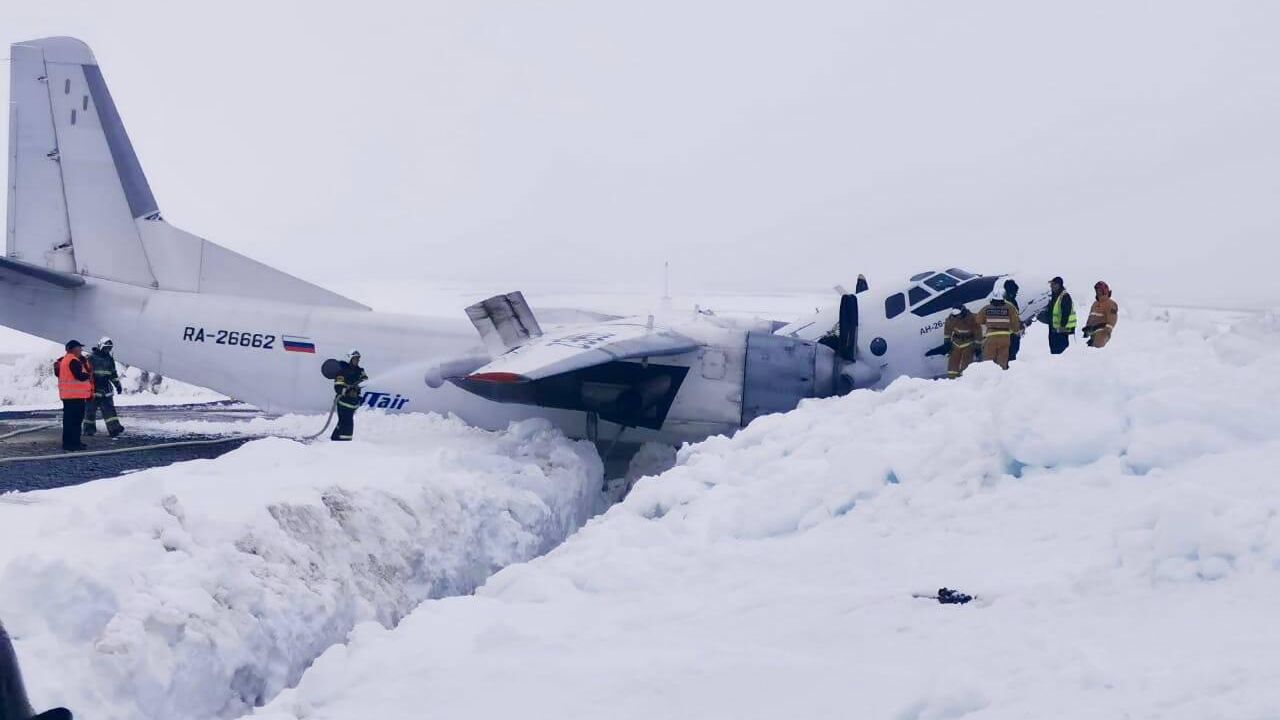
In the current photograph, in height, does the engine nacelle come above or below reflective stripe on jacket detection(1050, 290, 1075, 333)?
below

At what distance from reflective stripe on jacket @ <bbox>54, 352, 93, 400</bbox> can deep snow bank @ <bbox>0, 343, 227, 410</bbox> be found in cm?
1318

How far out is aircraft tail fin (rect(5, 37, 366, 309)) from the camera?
18375 mm

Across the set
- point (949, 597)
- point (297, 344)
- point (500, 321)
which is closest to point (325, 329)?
point (297, 344)

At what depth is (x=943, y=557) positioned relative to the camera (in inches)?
204

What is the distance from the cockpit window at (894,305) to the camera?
15875 millimetres

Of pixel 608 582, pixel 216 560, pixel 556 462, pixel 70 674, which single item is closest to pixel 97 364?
pixel 556 462

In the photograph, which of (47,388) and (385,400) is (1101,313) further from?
(47,388)

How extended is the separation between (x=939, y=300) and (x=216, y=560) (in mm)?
12476

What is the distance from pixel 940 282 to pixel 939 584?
39.4ft

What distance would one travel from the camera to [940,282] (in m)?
16.0

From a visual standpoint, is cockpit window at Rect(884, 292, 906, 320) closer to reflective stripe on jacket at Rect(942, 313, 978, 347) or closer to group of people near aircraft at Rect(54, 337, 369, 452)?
reflective stripe on jacket at Rect(942, 313, 978, 347)

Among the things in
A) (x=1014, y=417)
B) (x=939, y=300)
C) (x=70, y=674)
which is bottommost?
(x=70, y=674)

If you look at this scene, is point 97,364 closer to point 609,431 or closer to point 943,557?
point 609,431

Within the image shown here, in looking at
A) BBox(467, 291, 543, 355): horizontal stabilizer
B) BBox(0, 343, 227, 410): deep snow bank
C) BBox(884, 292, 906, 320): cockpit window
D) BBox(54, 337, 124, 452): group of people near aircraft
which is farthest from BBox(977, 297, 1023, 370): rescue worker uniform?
BBox(0, 343, 227, 410): deep snow bank
